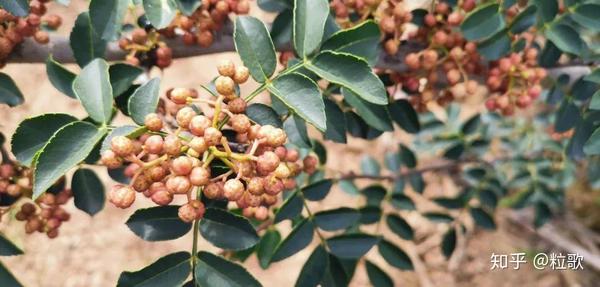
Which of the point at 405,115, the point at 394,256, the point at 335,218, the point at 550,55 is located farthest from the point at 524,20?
the point at 394,256

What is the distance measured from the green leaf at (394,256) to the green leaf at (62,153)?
0.82m

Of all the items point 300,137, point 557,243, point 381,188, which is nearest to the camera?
point 300,137

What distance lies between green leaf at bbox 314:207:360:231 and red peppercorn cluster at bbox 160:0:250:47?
40cm

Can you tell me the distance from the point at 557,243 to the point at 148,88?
7.84 feet

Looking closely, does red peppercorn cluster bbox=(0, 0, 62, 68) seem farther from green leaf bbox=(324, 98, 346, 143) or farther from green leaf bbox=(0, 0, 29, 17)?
green leaf bbox=(324, 98, 346, 143)

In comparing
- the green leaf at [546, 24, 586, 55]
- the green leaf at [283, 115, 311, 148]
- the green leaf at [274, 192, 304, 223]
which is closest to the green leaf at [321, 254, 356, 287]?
the green leaf at [274, 192, 304, 223]

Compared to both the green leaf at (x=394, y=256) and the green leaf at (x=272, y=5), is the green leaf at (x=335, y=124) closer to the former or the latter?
the green leaf at (x=272, y=5)

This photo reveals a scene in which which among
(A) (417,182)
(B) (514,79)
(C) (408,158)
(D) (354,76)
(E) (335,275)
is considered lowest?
(A) (417,182)

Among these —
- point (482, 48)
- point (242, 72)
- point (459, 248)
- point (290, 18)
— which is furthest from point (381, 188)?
point (459, 248)

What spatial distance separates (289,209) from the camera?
1.13 meters

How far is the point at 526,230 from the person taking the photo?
2.88 m

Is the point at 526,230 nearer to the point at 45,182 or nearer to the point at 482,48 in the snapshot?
the point at 482,48

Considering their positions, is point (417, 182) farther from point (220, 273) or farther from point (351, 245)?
point (220, 273)

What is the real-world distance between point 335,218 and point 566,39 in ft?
1.84
